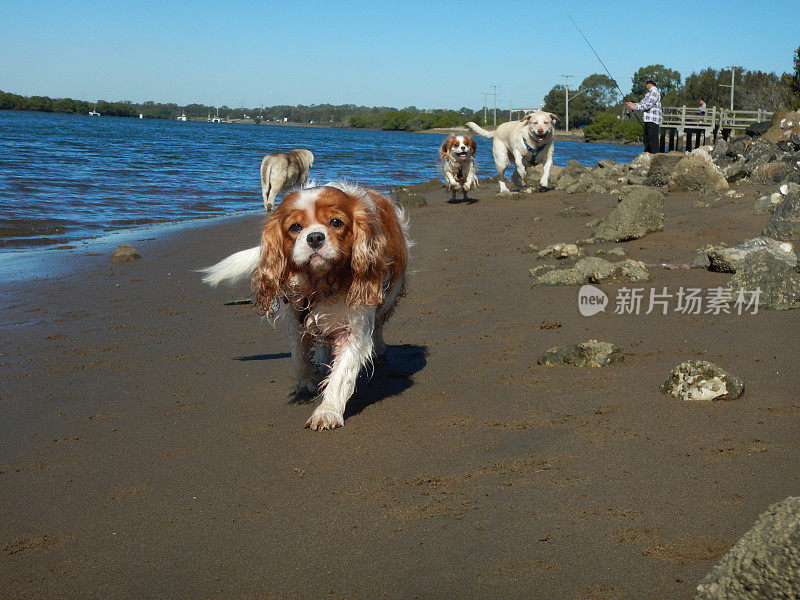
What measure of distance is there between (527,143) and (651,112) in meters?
6.04

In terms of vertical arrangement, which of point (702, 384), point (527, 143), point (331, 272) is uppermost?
point (527, 143)

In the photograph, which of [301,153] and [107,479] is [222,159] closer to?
[301,153]

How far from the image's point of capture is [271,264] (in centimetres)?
452

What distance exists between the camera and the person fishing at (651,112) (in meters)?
21.3

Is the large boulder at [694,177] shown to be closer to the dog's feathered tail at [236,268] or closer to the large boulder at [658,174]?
the large boulder at [658,174]

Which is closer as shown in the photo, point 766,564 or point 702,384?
point 766,564

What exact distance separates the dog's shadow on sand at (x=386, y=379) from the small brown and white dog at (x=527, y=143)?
12486 mm

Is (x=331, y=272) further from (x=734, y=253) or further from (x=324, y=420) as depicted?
(x=734, y=253)

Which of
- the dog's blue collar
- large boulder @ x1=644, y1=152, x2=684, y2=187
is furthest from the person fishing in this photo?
large boulder @ x1=644, y1=152, x2=684, y2=187

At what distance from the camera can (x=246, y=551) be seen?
9.91 ft

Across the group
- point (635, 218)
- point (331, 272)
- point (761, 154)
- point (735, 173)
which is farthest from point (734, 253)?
point (761, 154)

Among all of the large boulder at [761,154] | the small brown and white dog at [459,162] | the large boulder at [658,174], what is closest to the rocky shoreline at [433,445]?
the large boulder at [658,174]

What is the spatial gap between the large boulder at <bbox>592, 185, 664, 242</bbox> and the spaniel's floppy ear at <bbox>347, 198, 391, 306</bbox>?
18.3 ft

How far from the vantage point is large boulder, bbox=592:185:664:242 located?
9.45 m
